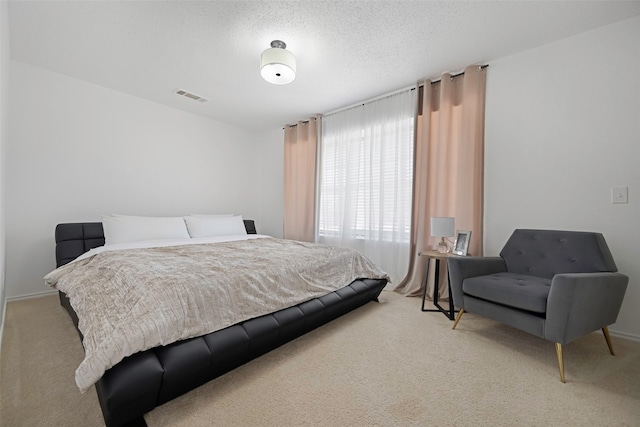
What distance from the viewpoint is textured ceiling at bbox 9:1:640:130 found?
6.48ft

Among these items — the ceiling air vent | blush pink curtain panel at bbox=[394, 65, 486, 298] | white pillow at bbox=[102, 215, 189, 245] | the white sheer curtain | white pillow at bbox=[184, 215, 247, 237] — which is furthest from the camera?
white pillow at bbox=[184, 215, 247, 237]

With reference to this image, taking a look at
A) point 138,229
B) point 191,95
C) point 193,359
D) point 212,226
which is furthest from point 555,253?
point 191,95

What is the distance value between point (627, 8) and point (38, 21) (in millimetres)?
4716

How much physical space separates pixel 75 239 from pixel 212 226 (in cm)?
144

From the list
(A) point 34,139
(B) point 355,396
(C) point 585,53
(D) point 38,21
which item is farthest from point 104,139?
(C) point 585,53

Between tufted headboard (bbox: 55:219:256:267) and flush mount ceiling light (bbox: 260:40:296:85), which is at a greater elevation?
flush mount ceiling light (bbox: 260:40:296:85)

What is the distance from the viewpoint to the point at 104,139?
330cm

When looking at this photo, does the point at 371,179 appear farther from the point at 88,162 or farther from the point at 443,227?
the point at 88,162

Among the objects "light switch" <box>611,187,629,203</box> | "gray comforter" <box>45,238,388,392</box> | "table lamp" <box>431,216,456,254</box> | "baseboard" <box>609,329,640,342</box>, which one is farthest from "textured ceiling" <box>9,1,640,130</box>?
"baseboard" <box>609,329,640,342</box>

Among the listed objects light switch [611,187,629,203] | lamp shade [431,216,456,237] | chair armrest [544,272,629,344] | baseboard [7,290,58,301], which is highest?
light switch [611,187,629,203]

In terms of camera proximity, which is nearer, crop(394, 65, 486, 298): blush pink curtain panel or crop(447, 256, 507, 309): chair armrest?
crop(447, 256, 507, 309): chair armrest

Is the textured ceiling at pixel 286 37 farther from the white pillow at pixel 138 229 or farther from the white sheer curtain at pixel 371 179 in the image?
the white pillow at pixel 138 229

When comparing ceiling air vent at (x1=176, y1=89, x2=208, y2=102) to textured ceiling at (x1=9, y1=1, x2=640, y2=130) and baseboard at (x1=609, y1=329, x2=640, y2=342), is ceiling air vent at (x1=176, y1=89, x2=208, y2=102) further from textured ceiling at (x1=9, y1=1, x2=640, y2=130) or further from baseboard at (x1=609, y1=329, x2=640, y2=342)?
baseboard at (x1=609, y1=329, x2=640, y2=342)

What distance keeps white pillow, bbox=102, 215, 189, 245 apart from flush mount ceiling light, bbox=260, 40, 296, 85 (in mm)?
2238
